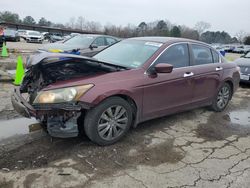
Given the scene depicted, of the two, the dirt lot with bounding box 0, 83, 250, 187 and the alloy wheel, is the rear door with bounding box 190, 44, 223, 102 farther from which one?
the alloy wheel

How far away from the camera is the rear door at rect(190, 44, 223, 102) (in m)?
4.92

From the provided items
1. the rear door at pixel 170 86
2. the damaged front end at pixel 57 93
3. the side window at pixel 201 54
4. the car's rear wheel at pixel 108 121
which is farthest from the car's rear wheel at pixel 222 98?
the damaged front end at pixel 57 93

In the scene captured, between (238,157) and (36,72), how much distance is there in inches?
127

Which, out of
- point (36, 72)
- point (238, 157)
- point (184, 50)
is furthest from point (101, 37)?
point (238, 157)

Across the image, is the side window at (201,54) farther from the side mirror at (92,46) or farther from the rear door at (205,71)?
the side mirror at (92,46)

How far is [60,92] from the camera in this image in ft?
10.9

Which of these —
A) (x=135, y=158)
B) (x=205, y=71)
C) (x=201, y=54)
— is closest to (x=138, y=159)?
(x=135, y=158)

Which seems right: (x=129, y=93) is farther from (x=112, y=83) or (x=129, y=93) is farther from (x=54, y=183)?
(x=54, y=183)

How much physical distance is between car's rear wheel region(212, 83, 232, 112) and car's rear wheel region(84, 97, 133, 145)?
2.58 meters

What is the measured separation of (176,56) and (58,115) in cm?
240

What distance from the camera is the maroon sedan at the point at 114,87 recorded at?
3.38m

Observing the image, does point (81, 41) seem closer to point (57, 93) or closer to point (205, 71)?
point (205, 71)

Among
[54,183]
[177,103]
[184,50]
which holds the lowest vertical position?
[54,183]

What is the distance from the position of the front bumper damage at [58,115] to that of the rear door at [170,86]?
45.2 inches
